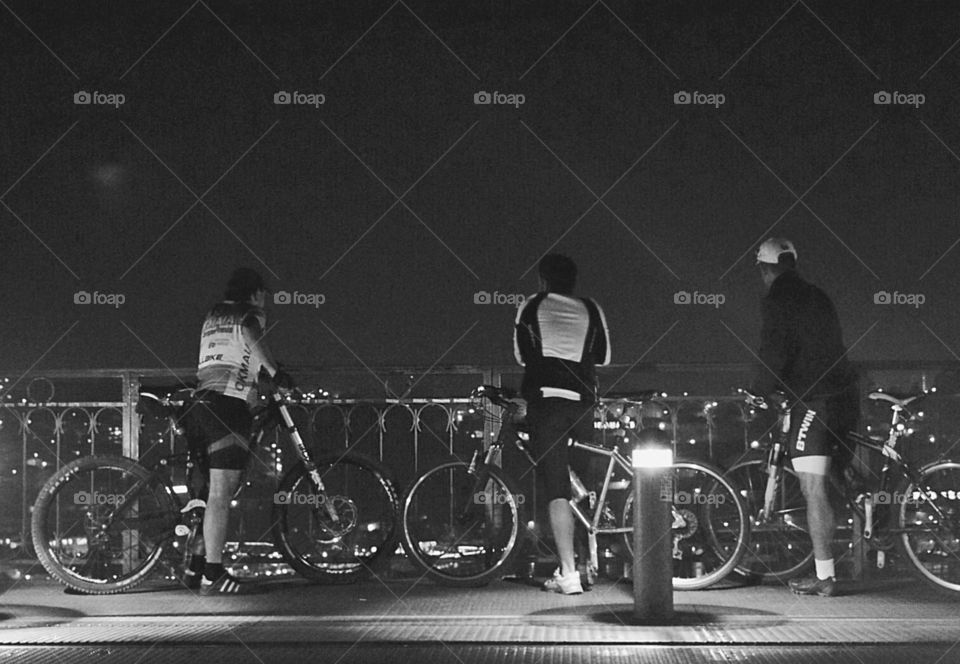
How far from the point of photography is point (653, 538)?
19.9 ft

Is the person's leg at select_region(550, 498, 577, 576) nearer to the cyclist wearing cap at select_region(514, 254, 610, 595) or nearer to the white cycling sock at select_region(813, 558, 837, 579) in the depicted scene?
the cyclist wearing cap at select_region(514, 254, 610, 595)

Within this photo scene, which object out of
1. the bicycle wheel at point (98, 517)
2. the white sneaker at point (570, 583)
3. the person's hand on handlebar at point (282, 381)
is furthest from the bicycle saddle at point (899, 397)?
the bicycle wheel at point (98, 517)

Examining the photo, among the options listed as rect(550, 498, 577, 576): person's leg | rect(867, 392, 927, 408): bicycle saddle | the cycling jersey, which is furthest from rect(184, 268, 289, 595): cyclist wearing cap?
rect(867, 392, 927, 408): bicycle saddle

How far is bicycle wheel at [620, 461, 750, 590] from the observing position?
734cm

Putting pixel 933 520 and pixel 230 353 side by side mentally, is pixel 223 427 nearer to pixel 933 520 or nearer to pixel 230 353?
pixel 230 353

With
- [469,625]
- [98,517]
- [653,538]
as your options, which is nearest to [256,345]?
[98,517]

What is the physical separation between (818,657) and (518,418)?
9.12 feet

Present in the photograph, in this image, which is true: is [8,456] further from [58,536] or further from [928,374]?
[928,374]

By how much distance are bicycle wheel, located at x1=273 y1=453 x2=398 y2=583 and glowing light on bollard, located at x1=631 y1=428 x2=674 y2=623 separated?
1.98 m

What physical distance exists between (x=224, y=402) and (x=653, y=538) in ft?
9.09

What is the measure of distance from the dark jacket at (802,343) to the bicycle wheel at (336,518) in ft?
8.42

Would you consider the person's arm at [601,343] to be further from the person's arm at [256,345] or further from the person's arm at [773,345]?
the person's arm at [256,345]

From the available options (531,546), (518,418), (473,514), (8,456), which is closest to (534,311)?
(518,418)

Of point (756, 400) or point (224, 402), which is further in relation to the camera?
point (756, 400)
